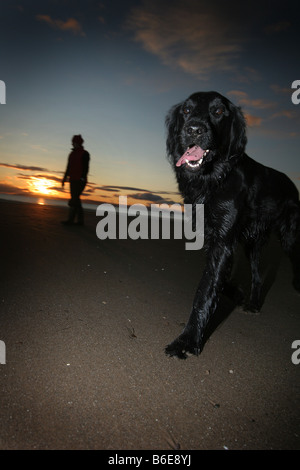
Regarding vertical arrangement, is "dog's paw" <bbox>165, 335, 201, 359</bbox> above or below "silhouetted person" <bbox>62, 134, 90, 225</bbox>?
below

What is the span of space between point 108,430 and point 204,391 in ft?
2.10

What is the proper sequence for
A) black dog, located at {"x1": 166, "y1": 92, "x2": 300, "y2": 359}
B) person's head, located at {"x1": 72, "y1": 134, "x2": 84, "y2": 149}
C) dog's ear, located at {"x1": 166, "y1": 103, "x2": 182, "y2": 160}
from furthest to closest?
person's head, located at {"x1": 72, "y1": 134, "x2": 84, "y2": 149}, dog's ear, located at {"x1": 166, "y1": 103, "x2": 182, "y2": 160}, black dog, located at {"x1": 166, "y1": 92, "x2": 300, "y2": 359}

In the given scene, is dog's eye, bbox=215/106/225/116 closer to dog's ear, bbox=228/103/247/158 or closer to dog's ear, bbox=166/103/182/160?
dog's ear, bbox=228/103/247/158

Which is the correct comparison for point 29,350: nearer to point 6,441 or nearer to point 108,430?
point 6,441

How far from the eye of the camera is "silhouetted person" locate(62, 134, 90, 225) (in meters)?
7.45

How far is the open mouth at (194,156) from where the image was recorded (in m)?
2.48

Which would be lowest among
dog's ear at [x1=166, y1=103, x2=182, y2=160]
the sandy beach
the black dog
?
the sandy beach

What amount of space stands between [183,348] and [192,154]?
159cm

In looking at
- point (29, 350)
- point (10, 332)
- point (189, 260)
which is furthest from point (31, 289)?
point (189, 260)

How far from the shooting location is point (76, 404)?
4.96 ft

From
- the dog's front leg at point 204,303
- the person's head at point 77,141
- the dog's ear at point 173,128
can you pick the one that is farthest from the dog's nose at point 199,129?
the person's head at point 77,141

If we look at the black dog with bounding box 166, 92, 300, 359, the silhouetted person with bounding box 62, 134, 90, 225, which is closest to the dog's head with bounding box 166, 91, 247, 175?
the black dog with bounding box 166, 92, 300, 359

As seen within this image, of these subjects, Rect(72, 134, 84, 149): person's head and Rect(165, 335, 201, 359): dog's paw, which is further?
Rect(72, 134, 84, 149): person's head

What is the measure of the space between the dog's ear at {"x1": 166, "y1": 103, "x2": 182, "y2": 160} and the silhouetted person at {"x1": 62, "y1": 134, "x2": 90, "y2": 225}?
4.85 metres
